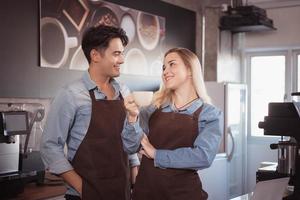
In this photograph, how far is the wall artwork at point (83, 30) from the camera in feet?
13.3

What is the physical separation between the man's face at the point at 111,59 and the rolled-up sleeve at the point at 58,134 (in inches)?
8.6

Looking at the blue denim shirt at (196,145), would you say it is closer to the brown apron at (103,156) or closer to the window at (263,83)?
the brown apron at (103,156)

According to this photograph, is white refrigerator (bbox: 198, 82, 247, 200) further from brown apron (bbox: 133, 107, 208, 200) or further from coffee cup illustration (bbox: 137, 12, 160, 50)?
brown apron (bbox: 133, 107, 208, 200)

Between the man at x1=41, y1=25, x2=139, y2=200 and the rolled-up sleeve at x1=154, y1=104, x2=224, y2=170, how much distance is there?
0.86 feet

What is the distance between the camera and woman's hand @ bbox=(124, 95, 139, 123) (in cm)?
192

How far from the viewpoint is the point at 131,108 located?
6.30 ft

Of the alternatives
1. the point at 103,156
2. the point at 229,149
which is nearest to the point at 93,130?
the point at 103,156

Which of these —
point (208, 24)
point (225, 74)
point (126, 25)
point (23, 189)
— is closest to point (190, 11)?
point (208, 24)

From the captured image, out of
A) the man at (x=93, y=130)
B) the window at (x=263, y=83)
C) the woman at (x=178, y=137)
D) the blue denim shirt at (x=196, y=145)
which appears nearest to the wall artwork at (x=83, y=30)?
the window at (x=263, y=83)

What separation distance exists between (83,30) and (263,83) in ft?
10.7

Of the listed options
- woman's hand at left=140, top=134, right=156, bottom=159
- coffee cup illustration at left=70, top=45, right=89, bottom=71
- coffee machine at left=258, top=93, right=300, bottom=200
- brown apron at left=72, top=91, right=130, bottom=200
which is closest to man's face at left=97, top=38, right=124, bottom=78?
brown apron at left=72, top=91, right=130, bottom=200

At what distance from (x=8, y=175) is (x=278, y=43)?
458 cm

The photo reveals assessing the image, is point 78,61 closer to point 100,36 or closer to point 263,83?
point 100,36

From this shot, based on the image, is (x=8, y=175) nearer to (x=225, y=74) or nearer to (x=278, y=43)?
(x=225, y=74)
